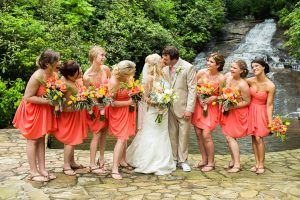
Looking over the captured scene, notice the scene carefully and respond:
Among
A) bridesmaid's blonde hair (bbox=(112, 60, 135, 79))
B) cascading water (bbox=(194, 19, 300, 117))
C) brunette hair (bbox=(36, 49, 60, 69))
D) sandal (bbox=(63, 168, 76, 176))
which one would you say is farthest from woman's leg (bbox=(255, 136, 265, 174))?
cascading water (bbox=(194, 19, 300, 117))

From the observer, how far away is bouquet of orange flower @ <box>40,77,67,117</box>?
549 cm

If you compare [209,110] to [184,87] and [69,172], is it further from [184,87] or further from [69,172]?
[69,172]

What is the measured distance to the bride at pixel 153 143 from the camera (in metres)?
6.22

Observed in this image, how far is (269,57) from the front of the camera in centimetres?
1908

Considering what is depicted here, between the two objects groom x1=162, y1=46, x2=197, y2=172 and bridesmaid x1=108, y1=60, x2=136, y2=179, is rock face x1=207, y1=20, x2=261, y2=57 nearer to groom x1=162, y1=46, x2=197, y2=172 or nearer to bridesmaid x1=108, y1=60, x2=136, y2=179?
groom x1=162, y1=46, x2=197, y2=172

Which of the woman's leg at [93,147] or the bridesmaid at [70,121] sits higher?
the bridesmaid at [70,121]

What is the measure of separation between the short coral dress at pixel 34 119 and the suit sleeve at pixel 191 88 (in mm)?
2234

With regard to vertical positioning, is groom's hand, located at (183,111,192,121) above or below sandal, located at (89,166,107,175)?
above

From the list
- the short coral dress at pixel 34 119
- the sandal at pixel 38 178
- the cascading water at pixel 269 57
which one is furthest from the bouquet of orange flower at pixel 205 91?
the cascading water at pixel 269 57

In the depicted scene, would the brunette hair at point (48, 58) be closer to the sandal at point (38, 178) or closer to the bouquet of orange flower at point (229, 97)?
the sandal at point (38, 178)

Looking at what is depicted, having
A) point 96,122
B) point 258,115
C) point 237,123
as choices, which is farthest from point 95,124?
point 258,115

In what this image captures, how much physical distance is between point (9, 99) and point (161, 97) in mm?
5732

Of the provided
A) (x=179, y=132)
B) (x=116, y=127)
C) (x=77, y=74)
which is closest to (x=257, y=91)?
(x=179, y=132)

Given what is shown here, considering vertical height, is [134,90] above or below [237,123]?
above
